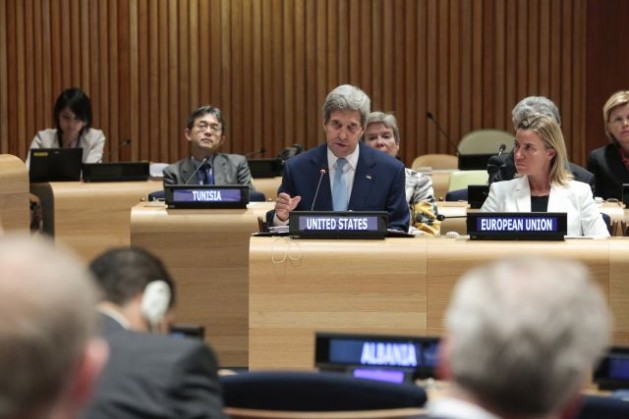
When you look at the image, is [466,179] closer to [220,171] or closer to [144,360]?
[220,171]

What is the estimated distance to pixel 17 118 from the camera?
12.6 m

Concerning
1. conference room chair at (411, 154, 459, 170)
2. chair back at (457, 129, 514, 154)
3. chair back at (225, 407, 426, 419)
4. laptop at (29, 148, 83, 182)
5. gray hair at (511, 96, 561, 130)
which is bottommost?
chair back at (225, 407, 426, 419)

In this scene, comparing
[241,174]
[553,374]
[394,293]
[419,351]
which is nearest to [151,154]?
[241,174]

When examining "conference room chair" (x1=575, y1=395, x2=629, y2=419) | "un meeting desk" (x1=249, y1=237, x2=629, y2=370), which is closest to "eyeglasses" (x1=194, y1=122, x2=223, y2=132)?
"un meeting desk" (x1=249, y1=237, x2=629, y2=370)

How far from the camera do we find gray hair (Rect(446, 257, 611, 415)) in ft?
5.76

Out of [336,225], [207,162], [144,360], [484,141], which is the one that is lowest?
[144,360]

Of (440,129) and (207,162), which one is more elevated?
(440,129)

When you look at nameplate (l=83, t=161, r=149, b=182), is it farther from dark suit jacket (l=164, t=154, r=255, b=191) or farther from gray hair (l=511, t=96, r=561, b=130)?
gray hair (l=511, t=96, r=561, b=130)

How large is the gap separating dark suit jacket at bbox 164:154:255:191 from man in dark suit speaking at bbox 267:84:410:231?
212 cm

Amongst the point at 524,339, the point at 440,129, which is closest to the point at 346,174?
the point at 524,339

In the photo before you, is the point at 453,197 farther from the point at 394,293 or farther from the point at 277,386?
the point at 277,386

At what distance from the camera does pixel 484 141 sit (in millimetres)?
12039

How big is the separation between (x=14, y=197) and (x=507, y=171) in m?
3.36

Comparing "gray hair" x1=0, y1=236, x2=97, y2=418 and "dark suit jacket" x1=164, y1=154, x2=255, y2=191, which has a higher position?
"dark suit jacket" x1=164, y1=154, x2=255, y2=191
